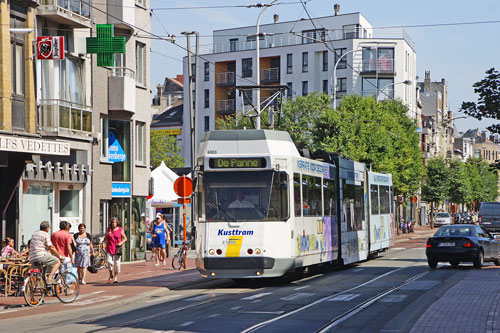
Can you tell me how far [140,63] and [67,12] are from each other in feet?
22.4

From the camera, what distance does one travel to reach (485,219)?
205ft

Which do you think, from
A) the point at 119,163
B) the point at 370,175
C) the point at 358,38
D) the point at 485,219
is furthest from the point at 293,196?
the point at 358,38

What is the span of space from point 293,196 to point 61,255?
5.66 m

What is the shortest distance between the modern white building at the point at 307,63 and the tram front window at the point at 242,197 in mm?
61404

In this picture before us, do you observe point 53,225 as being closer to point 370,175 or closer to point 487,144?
point 370,175

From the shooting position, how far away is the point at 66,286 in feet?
63.0

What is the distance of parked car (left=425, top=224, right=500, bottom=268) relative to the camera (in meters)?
27.2

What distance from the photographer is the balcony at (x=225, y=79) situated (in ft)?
295

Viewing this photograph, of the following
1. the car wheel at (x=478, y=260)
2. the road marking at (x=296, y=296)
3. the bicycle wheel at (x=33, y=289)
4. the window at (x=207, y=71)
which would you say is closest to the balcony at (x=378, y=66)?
the window at (x=207, y=71)

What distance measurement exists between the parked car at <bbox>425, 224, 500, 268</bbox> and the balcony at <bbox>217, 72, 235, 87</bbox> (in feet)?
207

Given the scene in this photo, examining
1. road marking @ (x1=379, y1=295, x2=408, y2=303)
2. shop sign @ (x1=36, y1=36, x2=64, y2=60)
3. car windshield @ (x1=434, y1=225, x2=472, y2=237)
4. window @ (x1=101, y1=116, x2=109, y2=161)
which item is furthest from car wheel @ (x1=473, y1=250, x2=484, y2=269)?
shop sign @ (x1=36, y1=36, x2=64, y2=60)

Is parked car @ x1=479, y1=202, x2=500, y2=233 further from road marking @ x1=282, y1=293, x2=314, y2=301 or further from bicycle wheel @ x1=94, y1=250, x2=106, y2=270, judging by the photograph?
road marking @ x1=282, y1=293, x2=314, y2=301

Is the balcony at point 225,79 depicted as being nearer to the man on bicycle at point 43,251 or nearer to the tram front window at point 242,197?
the tram front window at point 242,197

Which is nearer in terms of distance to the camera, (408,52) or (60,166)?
(60,166)
